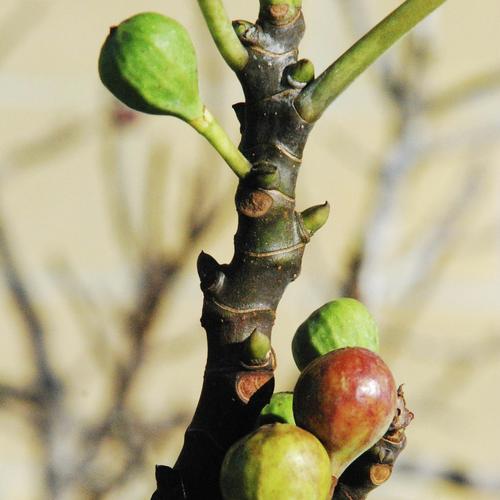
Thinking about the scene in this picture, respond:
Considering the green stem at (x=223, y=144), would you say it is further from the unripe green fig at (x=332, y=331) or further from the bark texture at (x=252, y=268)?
the unripe green fig at (x=332, y=331)

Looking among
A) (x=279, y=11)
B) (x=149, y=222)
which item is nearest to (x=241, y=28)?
(x=279, y=11)

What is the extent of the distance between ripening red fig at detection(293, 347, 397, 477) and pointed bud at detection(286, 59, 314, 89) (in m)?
0.12

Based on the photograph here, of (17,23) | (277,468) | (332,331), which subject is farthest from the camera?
(17,23)

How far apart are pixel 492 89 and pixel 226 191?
0.57 m

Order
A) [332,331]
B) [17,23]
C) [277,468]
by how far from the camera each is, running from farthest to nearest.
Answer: [17,23], [332,331], [277,468]

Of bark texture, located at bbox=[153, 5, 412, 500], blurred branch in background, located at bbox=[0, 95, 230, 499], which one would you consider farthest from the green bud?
blurred branch in background, located at bbox=[0, 95, 230, 499]

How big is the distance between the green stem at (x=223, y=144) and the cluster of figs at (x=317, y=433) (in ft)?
0.30

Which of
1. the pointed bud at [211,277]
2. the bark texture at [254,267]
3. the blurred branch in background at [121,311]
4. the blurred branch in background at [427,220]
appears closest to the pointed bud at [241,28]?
the bark texture at [254,267]

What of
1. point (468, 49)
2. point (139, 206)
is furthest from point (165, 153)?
point (468, 49)

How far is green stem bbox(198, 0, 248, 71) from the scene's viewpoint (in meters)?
0.39

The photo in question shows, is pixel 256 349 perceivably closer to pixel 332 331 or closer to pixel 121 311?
pixel 332 331

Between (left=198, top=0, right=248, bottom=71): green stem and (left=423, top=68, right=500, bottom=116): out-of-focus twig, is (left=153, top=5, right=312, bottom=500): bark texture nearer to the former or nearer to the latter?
(left=198, top=0, right=248, bottom=71): green stem

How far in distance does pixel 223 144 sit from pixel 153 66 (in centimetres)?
5

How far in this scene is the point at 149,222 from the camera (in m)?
1.98
